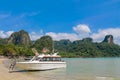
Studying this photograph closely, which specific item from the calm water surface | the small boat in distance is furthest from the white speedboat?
the calm water surface

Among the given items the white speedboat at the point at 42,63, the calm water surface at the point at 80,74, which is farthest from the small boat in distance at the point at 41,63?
the calm water surface at the point at 80,74

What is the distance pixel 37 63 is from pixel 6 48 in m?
98.2

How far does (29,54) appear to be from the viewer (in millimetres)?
144750

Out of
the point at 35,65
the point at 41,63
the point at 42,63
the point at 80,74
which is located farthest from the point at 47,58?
the point at 80,74

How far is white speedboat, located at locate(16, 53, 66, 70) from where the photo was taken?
36438 millimetres

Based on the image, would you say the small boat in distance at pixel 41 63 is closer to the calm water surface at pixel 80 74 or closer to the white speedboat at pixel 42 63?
the white speedboat at pixel 42 63

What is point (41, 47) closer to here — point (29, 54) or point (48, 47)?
point (48, 47)

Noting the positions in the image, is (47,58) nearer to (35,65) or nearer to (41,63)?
(41,63)

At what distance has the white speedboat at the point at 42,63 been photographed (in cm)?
3644

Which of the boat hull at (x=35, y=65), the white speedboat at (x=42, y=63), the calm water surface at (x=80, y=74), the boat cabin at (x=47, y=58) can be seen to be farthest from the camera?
the boat cabin at (x=47, y=58)

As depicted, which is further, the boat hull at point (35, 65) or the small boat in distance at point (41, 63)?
the small boat in distance at point (41, 63)

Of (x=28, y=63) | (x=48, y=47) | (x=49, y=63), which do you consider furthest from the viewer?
(x=48, y=47)

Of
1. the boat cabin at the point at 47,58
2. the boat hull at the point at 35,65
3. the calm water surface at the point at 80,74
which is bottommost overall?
the calm water surface at the point at 80,74

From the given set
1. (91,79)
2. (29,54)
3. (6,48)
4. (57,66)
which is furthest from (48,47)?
(91,79)
